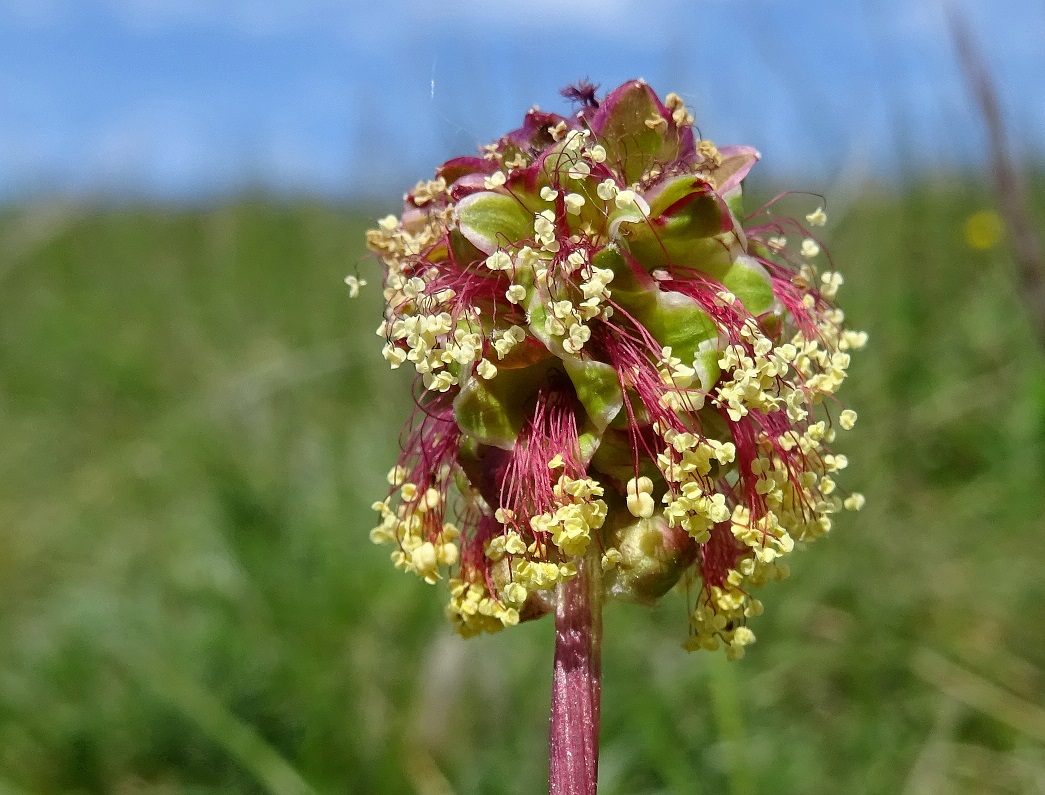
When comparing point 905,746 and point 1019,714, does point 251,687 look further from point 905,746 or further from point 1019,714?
point 1019,714

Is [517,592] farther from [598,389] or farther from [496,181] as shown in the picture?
Answer: [496,181]

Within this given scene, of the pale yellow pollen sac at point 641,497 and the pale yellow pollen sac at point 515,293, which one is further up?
the pale yellow pollen sac at point 515,293

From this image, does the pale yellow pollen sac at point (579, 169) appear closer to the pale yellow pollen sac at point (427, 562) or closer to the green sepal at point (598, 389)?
the green sepal at point (598, 389)

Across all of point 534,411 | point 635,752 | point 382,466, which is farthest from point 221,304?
point 534,411

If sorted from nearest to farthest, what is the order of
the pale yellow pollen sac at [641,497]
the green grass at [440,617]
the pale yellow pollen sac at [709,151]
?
the pale yellow pollen sac at [641,497], the pale yellow pollen sac at [709,151], the green grass at [440,617]

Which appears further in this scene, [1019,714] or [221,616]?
[221,616]

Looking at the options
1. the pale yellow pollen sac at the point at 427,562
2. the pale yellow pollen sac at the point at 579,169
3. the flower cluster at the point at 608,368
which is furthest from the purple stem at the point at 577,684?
the pale yellow pollen sac at the point at 579,169

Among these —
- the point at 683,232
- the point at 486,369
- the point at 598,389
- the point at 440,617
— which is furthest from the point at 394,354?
the point at 440,617

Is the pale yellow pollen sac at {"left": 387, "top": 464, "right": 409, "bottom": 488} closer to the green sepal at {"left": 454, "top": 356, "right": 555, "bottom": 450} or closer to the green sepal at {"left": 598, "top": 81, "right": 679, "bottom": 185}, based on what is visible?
the green sepal at {"left": 454, "top": 356, "right": 555, "bottom": 450}
